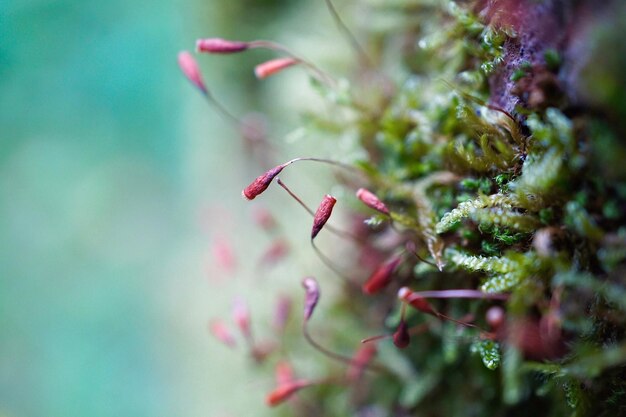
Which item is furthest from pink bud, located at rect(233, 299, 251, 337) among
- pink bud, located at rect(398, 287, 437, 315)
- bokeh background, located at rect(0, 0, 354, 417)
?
bokeh background, located at rect(0, 0, 354, 417)

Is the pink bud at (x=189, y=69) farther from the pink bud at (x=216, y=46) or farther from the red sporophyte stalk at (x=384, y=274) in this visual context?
the red sporophyte stalk at (x=384, y=274)

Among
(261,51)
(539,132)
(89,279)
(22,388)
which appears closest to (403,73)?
(539,132)

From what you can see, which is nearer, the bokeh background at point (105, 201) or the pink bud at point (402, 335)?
the pink bud at point (402, 335)

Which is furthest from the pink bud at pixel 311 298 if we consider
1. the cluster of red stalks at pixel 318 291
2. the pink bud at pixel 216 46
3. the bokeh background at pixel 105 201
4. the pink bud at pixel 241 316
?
the bokeh background at pixel 105 201

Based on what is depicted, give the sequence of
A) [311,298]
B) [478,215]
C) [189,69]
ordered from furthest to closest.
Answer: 1. [189,69]
2. [311,298]
3. [478,215]

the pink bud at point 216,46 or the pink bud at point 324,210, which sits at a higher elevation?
the pink bud at point 216,46

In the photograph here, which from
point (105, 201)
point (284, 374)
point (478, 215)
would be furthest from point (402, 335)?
point (105, 201)

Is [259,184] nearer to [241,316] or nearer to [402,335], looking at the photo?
[402,335]
